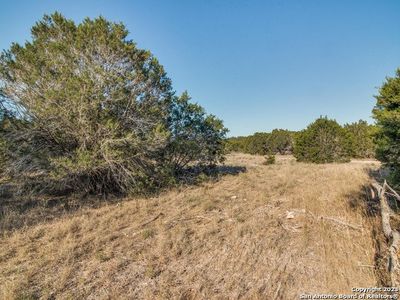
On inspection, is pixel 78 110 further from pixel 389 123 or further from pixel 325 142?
pixel 325 142

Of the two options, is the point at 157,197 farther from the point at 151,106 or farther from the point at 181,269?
the point at 181,269

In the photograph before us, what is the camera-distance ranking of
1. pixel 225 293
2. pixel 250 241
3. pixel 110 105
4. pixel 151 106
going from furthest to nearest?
pixel 151 106
pixel 110 105
pixel 250 241
pixel 225 293

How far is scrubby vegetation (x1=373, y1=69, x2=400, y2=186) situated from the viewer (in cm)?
591

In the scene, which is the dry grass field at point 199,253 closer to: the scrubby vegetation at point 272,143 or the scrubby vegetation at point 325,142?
the scrubby vegetation at point 325,142

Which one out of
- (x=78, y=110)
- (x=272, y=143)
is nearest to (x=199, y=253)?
(x=78, y=110)

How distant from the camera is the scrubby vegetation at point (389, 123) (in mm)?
5910

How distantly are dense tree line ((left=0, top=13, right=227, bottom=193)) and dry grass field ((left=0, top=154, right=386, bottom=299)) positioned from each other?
1693mm

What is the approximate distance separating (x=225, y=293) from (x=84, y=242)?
290 centimetres

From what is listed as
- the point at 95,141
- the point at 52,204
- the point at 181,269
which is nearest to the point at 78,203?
the point at 52,204

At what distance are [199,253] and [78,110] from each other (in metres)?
5.28

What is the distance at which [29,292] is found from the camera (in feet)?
9.98

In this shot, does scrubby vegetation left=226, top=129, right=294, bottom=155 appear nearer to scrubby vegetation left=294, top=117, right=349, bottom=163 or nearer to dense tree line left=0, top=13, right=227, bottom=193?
scrubby vegetation left=294, top=117, right=349, bottom=163

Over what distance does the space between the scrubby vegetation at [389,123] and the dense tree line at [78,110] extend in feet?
19.4

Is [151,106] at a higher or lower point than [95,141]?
higher
